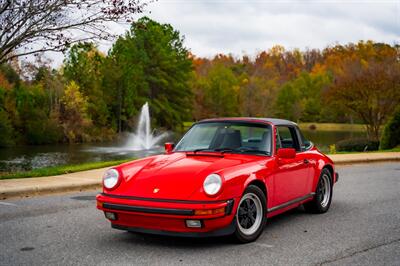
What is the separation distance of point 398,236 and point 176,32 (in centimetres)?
7791

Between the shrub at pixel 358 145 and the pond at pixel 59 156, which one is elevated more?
the shrub at pixel 358 145

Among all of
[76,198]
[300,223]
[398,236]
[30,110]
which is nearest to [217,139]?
[300,223]

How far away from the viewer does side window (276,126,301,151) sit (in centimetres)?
780

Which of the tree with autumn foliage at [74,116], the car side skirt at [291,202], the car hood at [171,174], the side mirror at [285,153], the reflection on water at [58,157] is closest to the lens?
the car hood at [171,174]

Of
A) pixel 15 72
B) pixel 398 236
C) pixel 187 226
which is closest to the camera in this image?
pixel 187 226

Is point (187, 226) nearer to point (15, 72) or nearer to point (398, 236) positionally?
point (398, 236)

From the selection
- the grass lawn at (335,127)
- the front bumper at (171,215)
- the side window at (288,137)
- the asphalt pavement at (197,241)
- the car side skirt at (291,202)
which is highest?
the side window at (288,137)

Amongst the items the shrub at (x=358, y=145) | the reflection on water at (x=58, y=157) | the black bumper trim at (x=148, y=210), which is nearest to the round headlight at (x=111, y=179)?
the black bumper trim at (x=148, y=210)

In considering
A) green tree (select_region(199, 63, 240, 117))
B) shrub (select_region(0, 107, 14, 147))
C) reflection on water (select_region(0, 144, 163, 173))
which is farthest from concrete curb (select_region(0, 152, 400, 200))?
green tree (select_region(199, 63, 240, 117))

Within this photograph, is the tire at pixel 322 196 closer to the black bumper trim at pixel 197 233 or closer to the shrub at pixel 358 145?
the black bumper trim at pixel 197 233

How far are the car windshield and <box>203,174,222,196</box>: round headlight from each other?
117 centimetres

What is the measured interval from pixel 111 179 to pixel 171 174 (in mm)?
776

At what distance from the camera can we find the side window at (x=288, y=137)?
7797 millimetres

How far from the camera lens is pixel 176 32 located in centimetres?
8256
